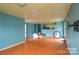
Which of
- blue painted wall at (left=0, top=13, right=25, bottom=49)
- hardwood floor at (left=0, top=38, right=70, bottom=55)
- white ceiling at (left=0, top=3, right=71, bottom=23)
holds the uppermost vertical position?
white ceiling at (left=0, top=3, right=71, bottom=23)

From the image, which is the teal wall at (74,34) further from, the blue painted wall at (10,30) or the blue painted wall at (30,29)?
the blue painted wall at (10,30)

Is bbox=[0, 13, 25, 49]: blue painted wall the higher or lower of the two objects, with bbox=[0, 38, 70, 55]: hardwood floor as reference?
higher

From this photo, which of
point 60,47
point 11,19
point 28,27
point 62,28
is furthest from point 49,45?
point 11,19

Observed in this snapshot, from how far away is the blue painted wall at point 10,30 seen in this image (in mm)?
2574

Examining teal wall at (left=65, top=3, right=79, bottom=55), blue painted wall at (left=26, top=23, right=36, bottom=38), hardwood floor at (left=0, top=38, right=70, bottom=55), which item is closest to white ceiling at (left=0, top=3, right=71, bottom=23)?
blue painted wall at (left=26, top=23, right=36, bottom=38)

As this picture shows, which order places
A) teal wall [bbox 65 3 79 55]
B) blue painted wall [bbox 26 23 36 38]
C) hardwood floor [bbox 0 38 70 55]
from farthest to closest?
hardwood floor [bbox 0 38 70 55] → blue painted wall [bbox 26 23 36 38] → teal wall [bbox 65 3 79 55]

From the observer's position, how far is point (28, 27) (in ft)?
7.70

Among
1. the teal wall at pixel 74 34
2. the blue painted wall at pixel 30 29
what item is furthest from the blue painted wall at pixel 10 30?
the teal wall at pixel 74 34

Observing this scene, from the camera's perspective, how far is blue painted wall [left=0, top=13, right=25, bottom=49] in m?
2.57

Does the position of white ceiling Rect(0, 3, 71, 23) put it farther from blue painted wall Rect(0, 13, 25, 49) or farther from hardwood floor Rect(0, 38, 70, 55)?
hardwood floor Rect(0, 38, 70, 55)

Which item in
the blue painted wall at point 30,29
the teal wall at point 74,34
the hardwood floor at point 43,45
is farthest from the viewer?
the hardwood floor at point 43,45

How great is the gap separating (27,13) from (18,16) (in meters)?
0.22

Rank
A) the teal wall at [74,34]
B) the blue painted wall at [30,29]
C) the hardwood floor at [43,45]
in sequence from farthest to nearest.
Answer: the hardwood floor at [43,45]
the blue painted wall at [30,29]
the teal wall at [74,34]
